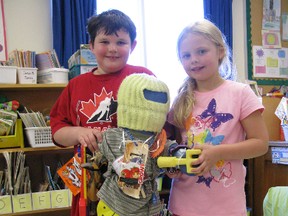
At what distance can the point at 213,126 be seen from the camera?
1081mm

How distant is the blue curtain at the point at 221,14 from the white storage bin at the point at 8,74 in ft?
6.62

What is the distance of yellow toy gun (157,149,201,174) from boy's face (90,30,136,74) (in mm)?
420

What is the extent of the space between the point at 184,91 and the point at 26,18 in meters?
2.11

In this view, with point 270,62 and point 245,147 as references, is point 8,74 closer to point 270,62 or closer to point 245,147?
point 245,147

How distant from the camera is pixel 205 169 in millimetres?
936

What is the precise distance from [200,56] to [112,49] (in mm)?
310

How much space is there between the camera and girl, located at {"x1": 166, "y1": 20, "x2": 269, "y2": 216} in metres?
1.05

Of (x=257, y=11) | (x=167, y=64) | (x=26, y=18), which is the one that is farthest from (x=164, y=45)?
(x=26, y=18)

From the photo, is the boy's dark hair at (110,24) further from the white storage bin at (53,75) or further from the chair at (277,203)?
the chair at (277,203)

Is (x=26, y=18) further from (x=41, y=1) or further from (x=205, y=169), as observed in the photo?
(x=205, y=169)

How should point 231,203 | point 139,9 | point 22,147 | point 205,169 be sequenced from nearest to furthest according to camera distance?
point 205,169
point 231,203
point 22,147
point 139,9

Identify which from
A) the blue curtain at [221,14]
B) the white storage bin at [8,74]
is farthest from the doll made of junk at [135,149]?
the blue curtain at [221,14]

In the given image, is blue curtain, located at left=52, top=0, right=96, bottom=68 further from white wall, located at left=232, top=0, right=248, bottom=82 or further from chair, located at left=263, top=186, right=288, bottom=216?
chair, located at left=263, top=186, right=288, bottom=216

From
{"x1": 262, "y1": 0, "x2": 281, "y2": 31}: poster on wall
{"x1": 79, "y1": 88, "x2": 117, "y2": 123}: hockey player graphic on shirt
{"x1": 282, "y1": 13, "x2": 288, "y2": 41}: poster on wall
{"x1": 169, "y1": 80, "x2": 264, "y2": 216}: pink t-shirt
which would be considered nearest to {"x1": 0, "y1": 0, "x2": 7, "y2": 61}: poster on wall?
{"x1": 79, "y1": 88, "x2": 117, "y2": 123}: hockey player graphic on shirt
